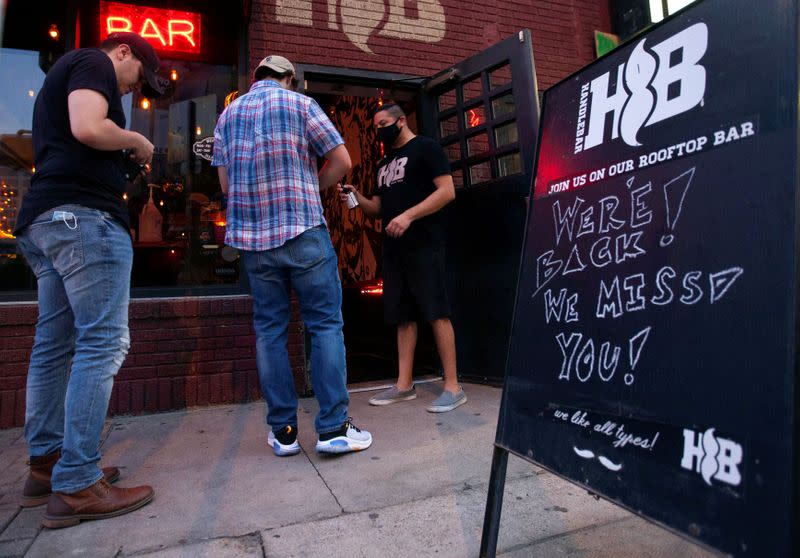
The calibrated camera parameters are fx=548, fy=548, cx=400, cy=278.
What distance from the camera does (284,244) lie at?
9.10ft

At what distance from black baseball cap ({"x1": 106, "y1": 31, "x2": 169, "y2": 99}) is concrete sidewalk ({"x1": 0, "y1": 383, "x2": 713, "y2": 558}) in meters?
1.83

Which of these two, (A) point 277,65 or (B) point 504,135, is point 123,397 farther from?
(B) point 504,135

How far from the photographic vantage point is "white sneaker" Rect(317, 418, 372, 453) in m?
2.75

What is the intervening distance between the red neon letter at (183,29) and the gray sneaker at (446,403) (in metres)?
3.29

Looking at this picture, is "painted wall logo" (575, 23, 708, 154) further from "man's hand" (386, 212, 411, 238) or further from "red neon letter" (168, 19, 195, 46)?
"red neon letter" (168, 19, 195, 46)

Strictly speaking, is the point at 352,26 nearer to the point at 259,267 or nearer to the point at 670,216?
the point at 259,267

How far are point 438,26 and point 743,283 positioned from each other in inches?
170

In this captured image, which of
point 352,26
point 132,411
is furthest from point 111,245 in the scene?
point 352,26

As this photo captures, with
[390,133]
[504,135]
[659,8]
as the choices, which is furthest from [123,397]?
[659,8]

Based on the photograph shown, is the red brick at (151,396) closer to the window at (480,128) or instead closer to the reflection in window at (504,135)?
the window at (480,128)

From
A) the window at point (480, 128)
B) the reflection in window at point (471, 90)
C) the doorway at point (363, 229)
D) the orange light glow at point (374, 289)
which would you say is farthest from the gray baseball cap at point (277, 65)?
the orange light glow at point (374, 289)

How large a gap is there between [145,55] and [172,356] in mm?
2118

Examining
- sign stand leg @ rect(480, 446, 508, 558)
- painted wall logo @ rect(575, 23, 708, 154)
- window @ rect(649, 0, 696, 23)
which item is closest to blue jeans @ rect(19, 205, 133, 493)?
sign stand leg @ rect(480, 446, 508, 558)

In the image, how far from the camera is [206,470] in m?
2.69
